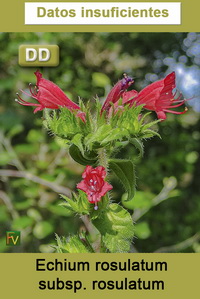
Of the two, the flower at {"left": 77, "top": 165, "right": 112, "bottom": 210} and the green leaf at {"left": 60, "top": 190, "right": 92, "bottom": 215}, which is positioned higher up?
the flower at {"left": 77, "top": 165, "right": 112, "bottom": 210}

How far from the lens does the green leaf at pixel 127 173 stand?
30.3 inches

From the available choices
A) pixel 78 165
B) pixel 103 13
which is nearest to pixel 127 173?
pixel 103 13

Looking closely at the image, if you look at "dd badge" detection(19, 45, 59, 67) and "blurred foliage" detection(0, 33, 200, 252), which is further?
"blurred foliage" detection(0, 33, 200, 252)

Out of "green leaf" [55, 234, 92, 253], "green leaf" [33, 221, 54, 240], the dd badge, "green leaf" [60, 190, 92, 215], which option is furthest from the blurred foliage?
"green leaf" [60, 190, 92, 215]

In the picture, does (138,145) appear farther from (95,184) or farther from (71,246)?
(71,246)

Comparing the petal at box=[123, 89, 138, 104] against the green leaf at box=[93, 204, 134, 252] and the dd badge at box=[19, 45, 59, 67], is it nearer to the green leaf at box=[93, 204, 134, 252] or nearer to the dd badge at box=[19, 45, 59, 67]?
the green leaf at box=[93, 204, 134, 252]

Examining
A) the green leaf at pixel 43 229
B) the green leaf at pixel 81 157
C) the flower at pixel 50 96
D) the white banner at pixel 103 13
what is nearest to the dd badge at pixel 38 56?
the white banner at pixel 103 13

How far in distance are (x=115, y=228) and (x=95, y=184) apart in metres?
0.10

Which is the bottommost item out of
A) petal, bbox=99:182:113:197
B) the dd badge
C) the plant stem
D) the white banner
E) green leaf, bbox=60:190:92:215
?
green leaf, bbox=60:190:92:215

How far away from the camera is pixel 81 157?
2.61ft

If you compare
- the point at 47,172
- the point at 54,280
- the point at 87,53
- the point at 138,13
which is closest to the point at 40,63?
the point at 138,13

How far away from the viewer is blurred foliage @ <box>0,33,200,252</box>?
1957 mm

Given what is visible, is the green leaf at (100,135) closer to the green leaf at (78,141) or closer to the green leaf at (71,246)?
the green leaf at (78,141)

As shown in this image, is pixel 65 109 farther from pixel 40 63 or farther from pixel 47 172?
pixel 47 172
